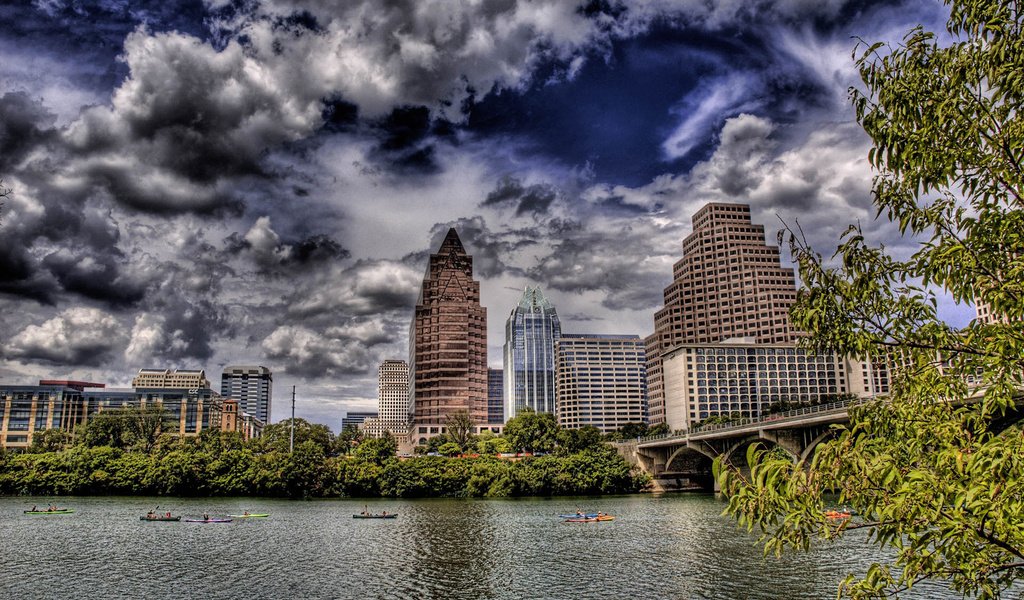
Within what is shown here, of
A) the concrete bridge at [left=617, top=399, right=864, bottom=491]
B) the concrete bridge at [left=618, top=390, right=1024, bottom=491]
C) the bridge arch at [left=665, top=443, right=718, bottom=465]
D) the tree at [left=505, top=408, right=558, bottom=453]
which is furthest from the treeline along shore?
the tree at [left=505, top=408, right=558, bottom=453]

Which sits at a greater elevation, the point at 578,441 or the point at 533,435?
the point at 533,435

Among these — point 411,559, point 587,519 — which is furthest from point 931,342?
point 587,519

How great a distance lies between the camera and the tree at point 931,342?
10055 millimetres

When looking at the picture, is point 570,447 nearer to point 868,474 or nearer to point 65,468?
point 65,468

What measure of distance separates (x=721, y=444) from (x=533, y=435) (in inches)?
2428

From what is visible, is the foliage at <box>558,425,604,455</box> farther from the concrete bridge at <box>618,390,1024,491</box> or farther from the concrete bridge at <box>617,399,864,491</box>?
the concrete bridge at <box>617,399,864,491</box>

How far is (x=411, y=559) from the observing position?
6331 cm

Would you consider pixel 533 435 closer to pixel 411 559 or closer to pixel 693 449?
pixel 693 449

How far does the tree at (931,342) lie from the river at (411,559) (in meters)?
39.5

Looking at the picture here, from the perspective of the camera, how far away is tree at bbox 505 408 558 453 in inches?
7490

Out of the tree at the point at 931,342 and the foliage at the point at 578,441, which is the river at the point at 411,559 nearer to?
the tree at the point at 931,342

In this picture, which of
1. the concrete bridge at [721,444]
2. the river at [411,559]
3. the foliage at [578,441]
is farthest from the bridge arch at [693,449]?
the river at [411,559]

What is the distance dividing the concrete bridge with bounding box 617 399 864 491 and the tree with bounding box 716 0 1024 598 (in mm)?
79584

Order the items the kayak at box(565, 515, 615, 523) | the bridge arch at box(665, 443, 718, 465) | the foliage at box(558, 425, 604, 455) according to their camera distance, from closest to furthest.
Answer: the kayak at box(565, 515, 615, 523) < the bridge arch at box(665, 443, 718, 465) < the foliage at box(558, 425, 604, 455)
